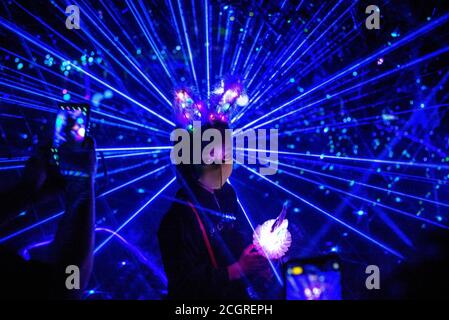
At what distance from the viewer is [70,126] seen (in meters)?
2.09

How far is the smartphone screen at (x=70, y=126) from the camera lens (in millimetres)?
1929

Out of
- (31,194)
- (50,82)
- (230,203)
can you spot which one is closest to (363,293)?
(230,203)

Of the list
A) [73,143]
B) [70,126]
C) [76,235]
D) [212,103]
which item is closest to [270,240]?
[76,235]

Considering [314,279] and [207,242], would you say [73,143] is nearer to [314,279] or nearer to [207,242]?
[207,242]

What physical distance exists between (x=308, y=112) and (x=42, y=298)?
18.0ft

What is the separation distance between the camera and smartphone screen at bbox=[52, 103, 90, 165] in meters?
1.93

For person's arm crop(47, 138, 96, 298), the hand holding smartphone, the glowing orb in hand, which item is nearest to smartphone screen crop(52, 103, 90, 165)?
the hand holding smartphone

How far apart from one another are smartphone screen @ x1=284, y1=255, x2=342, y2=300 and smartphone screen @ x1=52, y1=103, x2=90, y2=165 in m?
1.30

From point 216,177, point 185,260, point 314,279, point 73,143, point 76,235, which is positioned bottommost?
point 185,260

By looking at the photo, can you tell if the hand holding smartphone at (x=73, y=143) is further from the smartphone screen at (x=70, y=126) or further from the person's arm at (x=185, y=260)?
the person's arm at (x=185, y=260)

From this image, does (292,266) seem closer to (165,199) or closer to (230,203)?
(230,203)

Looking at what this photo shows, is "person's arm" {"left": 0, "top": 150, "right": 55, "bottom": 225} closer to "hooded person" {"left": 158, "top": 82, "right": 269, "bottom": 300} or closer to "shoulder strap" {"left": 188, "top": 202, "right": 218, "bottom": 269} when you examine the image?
"hooded person" {"left": 158, "top": 82, "right": 269, "bottom": 300}

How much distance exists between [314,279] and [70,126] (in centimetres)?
161

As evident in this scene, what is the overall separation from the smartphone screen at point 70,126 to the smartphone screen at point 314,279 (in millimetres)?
1302
